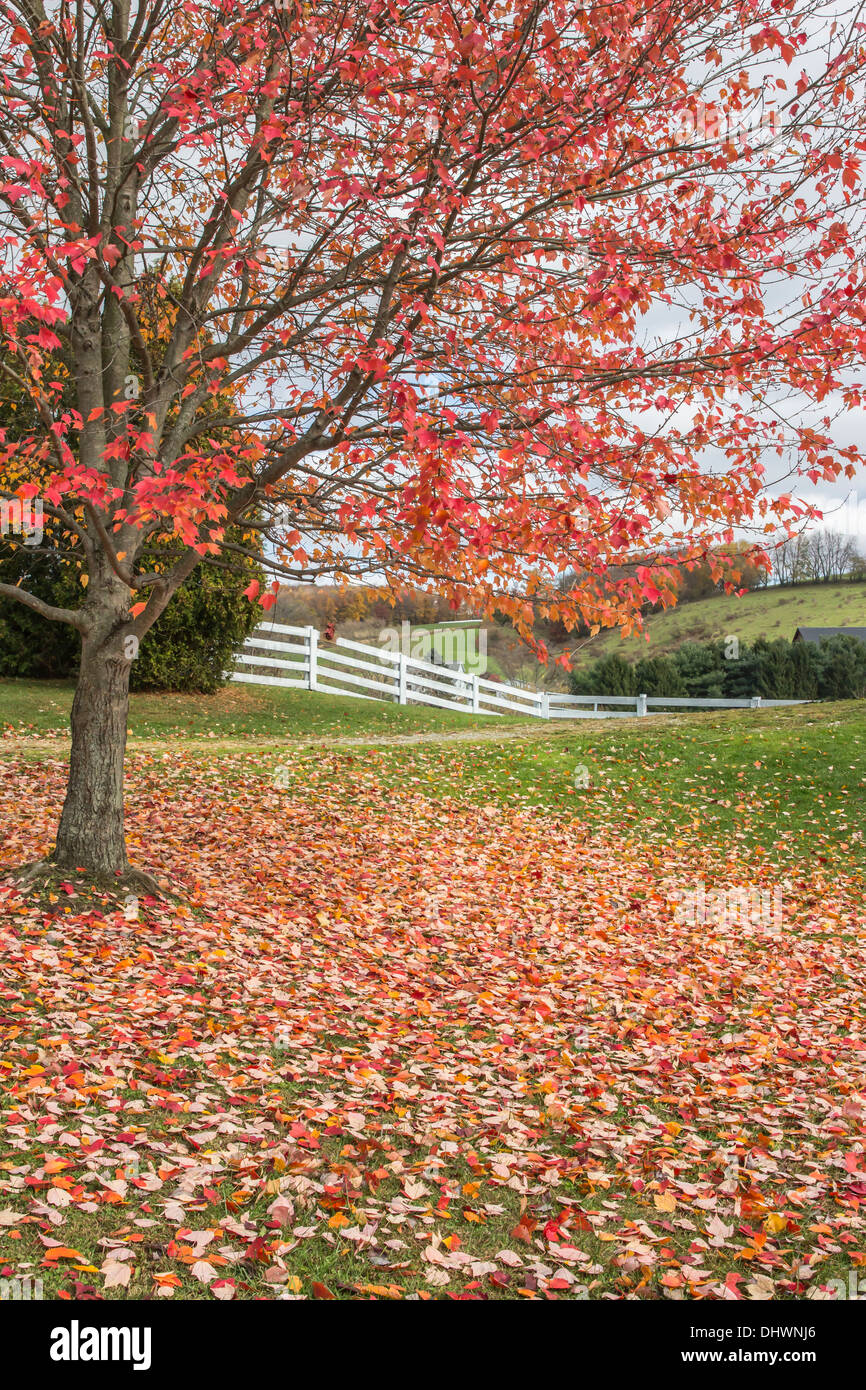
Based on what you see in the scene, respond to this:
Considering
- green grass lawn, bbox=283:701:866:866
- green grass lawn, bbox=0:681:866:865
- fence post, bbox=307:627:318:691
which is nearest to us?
green grass lawn, bbox=283:701:866:866

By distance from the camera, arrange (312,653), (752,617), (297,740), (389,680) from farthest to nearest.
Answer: (752,617) < (389,680) < (312,653) < (297,740)

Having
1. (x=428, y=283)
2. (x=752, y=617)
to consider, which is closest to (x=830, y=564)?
(x=752, y=617)

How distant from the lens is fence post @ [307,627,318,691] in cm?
2312

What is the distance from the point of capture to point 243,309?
7.32 metres

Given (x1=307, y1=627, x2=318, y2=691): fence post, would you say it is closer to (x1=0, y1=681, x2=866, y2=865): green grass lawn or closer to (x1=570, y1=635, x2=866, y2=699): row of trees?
(x1=0, y1=681, x2=866, y2=865): green grass lawn

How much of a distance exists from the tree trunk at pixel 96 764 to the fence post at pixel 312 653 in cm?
1524

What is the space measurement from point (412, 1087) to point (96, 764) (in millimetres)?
3875

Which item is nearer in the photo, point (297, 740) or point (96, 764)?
point (96, 764)

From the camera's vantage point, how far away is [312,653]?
23.2 meters

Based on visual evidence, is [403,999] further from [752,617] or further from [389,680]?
[752,617]

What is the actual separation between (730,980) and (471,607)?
3.90 m

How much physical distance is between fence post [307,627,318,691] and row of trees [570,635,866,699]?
599 inches

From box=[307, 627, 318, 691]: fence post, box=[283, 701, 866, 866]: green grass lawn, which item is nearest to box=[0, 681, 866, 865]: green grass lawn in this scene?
box=[283, 701, 866, 866]: green grass lawn

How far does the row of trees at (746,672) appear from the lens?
111 ft
